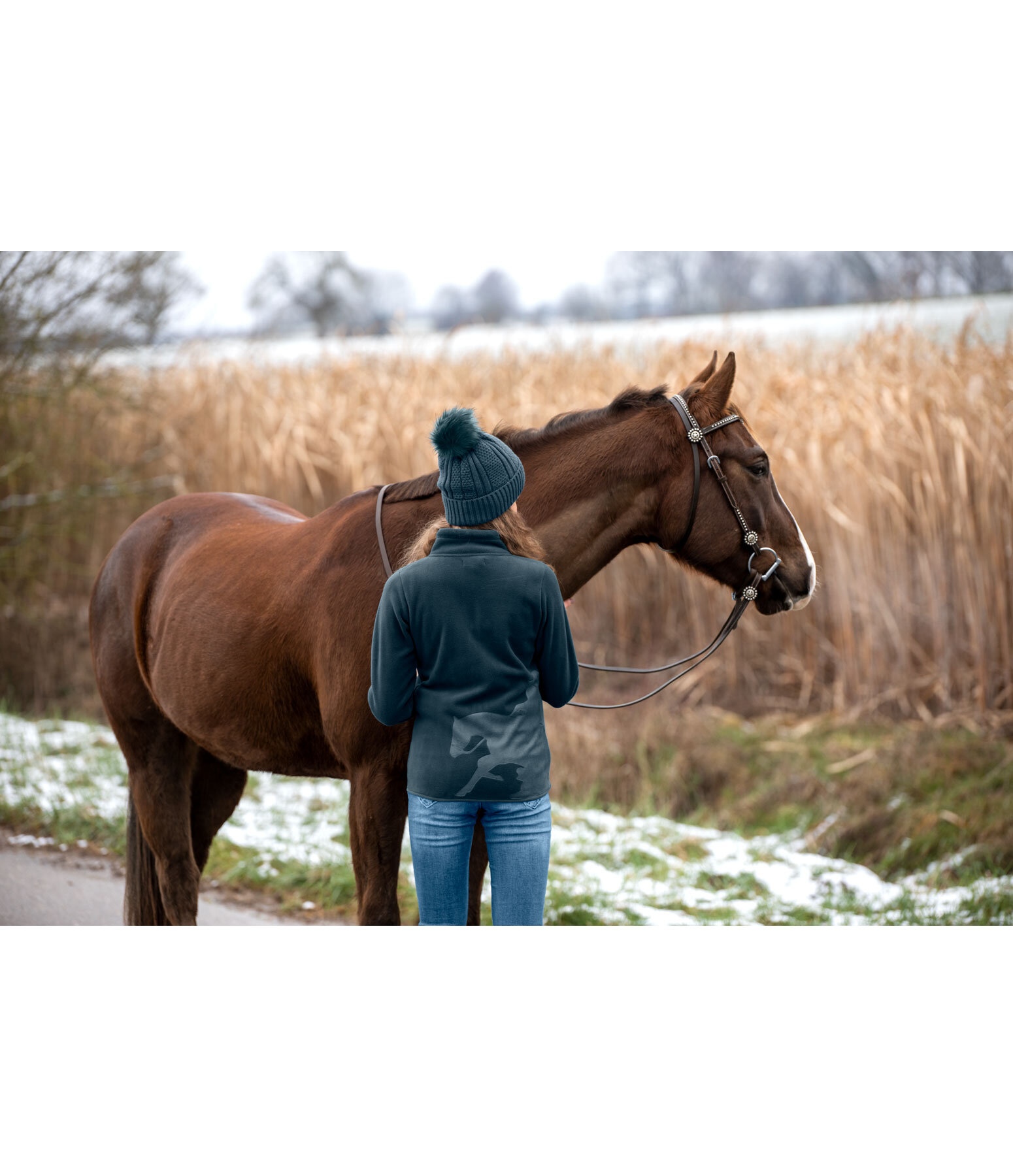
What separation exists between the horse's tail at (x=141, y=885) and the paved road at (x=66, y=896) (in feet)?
1.47

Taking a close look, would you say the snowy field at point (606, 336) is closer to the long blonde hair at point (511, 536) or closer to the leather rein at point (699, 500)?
the leather rein at point (699, 500)

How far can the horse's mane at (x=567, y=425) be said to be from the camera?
7.49 ft

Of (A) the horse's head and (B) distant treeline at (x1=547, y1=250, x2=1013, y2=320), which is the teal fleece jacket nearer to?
(A) the horse's head

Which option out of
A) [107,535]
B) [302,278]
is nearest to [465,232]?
[302,278]

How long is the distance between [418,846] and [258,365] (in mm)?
3805

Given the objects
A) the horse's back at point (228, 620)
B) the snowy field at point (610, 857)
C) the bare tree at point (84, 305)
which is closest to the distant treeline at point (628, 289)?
the bare tree at point (84, 305)

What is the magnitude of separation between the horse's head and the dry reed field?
2173mm

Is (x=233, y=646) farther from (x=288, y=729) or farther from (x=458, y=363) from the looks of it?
(x=458, y=363)

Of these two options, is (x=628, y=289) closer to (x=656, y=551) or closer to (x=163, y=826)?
(x=656, y=551)

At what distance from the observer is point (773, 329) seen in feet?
15.6

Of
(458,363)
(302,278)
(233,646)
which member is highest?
(302,278)

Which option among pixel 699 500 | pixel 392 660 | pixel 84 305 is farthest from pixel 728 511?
pixel 84 305

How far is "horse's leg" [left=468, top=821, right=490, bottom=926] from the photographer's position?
226 centimetres

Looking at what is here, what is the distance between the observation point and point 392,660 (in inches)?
71.4
